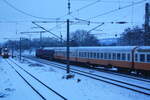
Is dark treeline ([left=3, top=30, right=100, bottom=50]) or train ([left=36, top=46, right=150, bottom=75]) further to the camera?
dark treeline ([left=3, top=30, right=100, bottom=50])

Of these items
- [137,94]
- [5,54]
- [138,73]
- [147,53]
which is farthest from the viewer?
[5,54]

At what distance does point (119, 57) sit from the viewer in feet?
83.8

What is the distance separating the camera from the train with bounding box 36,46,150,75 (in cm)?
2167

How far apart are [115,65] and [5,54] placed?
5203 centimetres

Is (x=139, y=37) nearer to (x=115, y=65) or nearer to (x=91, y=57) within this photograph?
(x=91, y=57)

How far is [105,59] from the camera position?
28.2 metres

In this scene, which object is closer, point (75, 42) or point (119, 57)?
point (119, 57)

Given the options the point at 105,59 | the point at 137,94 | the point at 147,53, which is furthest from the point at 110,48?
the point at 137,94

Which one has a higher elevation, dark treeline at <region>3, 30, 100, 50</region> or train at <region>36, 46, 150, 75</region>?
dark treeline at <region>3, 30, 100, 50</region>

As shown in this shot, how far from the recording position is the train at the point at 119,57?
2167cm

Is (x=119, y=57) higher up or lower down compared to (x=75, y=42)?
lower down

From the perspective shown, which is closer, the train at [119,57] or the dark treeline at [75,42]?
the train at [119,57]

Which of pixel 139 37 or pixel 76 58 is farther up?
pixel 139 37

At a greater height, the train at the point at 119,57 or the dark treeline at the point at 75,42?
the dark treeline at the point at 75,42
